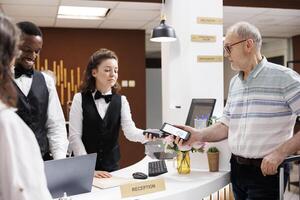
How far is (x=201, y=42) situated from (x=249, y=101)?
1.21 meters

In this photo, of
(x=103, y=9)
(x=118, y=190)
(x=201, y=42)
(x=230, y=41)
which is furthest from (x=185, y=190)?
(x=103, y=9)

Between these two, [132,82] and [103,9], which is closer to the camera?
[103,9]

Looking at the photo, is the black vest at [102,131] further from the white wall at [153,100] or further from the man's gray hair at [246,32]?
the white wall at [153,100]

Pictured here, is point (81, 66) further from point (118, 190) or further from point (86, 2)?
point (118, 190)

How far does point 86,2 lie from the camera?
509 cm

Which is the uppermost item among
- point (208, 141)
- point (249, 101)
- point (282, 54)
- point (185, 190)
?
point (282, 54)

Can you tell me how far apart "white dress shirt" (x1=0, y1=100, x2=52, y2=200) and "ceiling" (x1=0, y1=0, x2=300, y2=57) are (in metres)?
4.32

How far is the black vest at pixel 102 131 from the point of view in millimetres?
2588

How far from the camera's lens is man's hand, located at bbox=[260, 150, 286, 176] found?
6.36ft

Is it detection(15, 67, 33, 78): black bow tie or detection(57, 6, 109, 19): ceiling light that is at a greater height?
detection(57, 6, 109, 19): ceiling light

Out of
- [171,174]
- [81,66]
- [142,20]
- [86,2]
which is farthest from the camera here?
[81,66]

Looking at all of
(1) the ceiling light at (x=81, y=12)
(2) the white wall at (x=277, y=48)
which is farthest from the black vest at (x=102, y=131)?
(2) the white wall at (x=277, y=48)

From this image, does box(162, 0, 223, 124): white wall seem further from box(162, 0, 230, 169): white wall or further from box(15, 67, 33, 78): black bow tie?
box(15, 67, 33, 78): black bow tie

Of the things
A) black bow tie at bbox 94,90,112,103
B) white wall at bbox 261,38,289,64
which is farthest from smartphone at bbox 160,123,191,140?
white wall at bbox 261,38,289,64
